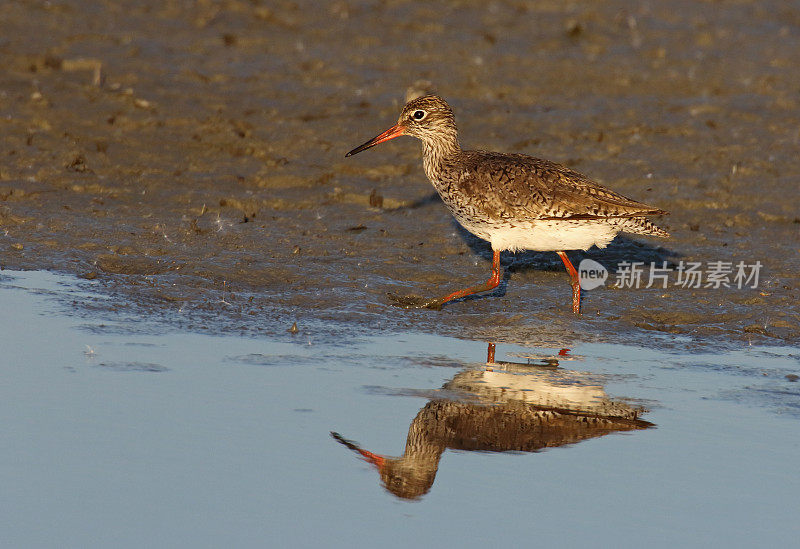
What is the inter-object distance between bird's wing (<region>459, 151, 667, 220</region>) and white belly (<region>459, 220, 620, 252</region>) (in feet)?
0.23

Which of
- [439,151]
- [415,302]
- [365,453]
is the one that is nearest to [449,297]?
[415,302]

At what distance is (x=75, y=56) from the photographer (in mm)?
15648

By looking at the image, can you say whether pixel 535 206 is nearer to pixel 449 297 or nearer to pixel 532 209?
pixel 532 209

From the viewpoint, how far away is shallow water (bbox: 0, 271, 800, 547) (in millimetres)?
5590

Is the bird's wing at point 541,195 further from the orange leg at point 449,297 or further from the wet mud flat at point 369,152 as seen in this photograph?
the wet mud flat at point 369,152

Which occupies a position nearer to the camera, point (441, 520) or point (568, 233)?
point (441, 520)

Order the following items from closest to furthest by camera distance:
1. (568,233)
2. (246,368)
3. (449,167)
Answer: (246,368) < (568,233) < (449,167)

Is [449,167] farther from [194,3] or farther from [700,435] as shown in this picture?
[194,3]

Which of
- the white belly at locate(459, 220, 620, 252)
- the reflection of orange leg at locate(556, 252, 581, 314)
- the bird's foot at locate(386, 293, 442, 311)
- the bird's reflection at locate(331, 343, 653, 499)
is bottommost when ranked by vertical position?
the bird's reflection at locate(331, 343, 653, 499)

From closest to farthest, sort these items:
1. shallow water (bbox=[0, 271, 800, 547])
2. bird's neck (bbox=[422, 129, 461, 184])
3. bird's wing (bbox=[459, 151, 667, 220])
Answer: shallow water (bbox=[0, 271, 800, 547]) < bird's wing (bbox=[459, 151, 667, 220]) < bird's neck (bbox=[422, 129, 461, 184])

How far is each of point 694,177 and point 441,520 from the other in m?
8.36

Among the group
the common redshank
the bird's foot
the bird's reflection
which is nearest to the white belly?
the common redshank

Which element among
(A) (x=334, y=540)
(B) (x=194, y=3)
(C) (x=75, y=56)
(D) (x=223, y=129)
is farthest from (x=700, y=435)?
(B) (x=194, y=3)

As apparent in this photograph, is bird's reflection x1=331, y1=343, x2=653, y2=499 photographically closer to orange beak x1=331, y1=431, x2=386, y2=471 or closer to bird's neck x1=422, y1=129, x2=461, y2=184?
orange beak x1=331, y1=431, x2=386, y2=471
